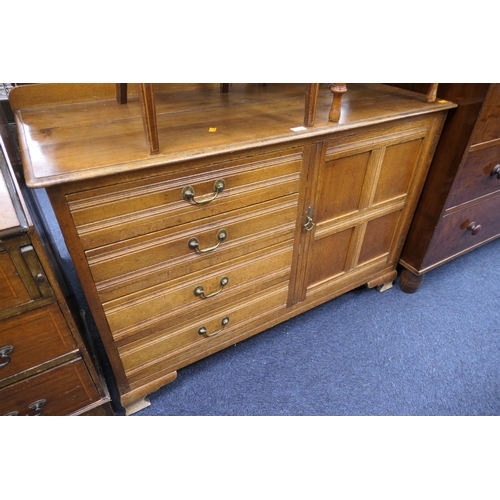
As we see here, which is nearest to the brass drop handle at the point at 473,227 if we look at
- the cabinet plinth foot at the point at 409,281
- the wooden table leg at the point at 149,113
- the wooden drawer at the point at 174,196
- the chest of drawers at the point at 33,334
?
the cabinet plinth foot at the point at 409,281

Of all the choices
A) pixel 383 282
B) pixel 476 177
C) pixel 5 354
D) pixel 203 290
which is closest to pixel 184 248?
pixel 203 290

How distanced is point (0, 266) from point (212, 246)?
19.0 inches

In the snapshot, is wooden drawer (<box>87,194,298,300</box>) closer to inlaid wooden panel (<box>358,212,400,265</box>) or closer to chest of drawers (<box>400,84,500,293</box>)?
inlaid wooden panel (<box>358,212,400,265</box>)

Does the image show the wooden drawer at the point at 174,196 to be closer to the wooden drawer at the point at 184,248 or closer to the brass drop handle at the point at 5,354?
the wooden drawer at the point at 184,248

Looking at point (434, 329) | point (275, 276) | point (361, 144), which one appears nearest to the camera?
point (361, 144)

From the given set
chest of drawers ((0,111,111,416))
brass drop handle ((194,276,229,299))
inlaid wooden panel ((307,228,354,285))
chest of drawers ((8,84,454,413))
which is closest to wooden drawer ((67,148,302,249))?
chest of drawers ((8,84,454,413))

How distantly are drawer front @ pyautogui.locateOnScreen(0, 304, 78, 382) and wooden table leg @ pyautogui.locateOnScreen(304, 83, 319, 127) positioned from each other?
0.78m

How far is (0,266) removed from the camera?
690 millimetres

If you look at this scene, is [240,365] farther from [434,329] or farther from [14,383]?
[434,329]

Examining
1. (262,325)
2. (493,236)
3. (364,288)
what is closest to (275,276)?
(262,325)

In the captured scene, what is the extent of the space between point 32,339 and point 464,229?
5.34ft

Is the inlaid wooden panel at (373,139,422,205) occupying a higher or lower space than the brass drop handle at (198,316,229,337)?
higher

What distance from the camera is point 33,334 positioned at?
812mm

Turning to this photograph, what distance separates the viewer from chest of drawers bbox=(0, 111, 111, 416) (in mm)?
699
